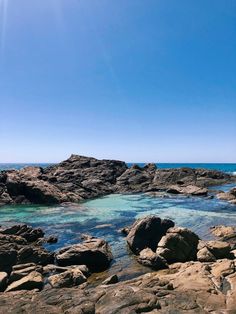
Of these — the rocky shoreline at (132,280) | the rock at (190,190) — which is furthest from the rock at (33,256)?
the rock at (190,190)

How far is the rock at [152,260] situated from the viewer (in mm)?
24595

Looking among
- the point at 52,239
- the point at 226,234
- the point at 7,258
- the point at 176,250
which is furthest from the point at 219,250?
the point at 52,239

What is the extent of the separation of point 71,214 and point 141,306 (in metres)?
40.8

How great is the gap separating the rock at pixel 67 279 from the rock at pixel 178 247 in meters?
7.38

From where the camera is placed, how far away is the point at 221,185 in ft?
328

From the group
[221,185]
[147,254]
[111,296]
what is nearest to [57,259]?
[147,254]

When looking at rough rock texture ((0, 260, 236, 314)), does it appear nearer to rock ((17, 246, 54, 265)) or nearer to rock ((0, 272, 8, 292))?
rock ((0, 272, 8, 292))

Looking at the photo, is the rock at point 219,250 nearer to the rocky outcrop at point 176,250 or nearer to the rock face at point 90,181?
the rocky outcrop at point 176,250

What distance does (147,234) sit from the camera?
1240 inches

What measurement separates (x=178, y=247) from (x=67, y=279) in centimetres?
1010

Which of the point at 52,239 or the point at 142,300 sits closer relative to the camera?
the point at 142,300

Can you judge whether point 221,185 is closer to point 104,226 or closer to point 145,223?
point 104,226

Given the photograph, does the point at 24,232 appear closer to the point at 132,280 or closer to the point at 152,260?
the point at 152,260

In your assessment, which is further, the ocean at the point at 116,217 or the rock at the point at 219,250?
the ocean at the point at 116,217
